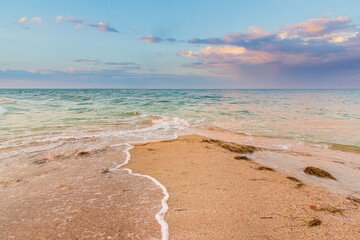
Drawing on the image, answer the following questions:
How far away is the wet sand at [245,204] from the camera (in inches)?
93.9

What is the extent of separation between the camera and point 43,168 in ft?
14.9

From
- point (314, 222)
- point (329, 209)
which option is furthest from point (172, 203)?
point (329, 209)

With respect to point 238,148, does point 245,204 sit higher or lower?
higher

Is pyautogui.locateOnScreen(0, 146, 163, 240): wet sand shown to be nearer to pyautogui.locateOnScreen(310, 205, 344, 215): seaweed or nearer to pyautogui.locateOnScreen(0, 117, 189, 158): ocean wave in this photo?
pyautogui.locateOnScreen(0, 117, 189, 158): ocean wave

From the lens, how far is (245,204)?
2.96 meters

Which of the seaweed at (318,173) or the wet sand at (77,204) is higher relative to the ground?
the wet sand at (77,204)

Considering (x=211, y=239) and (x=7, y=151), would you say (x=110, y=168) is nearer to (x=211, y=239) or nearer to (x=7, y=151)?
(x=211, y=239)

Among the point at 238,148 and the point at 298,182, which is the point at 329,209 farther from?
the point at 238,148

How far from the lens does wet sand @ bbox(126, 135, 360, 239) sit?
238 centimetres

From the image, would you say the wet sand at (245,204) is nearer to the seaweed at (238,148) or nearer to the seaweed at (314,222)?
the seaweed at (314,222)

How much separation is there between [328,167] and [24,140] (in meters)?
9.51

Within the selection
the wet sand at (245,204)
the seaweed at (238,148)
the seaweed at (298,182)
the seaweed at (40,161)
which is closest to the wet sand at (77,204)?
the seaweed at (40,161)

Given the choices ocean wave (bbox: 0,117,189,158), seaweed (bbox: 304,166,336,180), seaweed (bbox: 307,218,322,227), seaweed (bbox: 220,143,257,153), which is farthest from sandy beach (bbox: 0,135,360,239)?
ocean wave (bbox: 0,117,189,158)

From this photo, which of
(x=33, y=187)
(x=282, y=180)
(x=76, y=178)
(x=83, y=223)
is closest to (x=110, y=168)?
(x=76, y=178)
